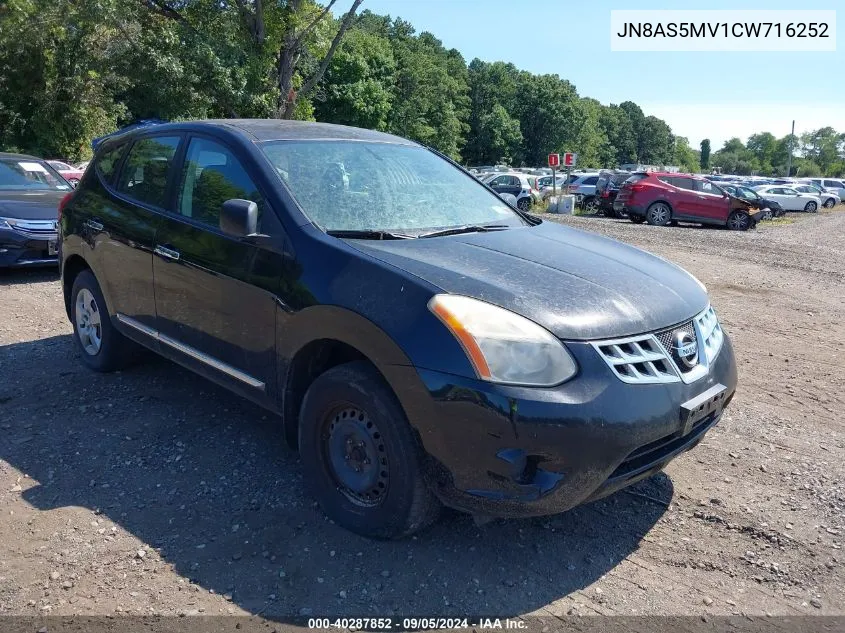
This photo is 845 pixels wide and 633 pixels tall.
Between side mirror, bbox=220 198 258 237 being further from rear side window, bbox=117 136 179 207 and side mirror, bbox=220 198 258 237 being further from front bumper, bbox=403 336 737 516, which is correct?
front bumper, bbox=403 336 737 516

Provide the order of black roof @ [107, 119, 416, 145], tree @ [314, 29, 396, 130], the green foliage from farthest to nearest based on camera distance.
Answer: tree @ [314, 29, 396, 130] → the green foliage → black roof @ [107, 119, 416, 145]

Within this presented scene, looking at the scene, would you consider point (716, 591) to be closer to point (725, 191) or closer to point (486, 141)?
point (725, 191)

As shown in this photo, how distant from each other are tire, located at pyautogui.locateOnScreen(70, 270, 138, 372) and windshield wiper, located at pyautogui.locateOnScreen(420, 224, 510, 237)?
2559 millimetres

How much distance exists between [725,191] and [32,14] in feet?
81.2

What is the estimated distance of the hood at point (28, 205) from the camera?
27.4ft

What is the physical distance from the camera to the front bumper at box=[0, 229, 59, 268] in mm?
8203

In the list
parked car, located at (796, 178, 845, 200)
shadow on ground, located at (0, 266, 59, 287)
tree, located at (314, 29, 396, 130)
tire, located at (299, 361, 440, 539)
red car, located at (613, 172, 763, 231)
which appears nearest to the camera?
tire, located at (299, 361, 440, 539)

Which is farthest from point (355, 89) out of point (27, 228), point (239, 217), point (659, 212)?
point (239, 217)

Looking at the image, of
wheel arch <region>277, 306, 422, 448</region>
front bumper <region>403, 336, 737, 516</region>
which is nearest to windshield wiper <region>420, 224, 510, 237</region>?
wheel arch <region>277, 306, 422, 448</region>

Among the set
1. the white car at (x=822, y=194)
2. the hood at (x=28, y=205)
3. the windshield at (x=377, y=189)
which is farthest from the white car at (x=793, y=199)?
the windshield at (x=377, y=189)

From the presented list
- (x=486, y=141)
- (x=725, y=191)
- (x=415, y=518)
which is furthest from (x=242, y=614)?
(x=486, y=141)

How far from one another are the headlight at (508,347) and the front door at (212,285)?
110 cm

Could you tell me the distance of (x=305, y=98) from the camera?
83.2 ft

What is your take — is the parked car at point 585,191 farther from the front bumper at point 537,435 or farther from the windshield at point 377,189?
the front bumper at point 537,435
